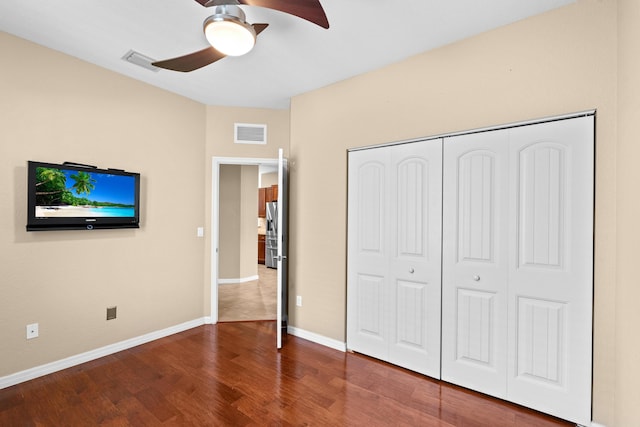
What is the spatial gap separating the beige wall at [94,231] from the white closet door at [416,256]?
A: 2495 mm

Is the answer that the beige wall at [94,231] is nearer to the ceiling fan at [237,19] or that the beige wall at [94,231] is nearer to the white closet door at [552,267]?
the ceiling fan at [237,19]

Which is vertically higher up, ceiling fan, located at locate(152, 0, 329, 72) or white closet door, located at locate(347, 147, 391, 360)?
ceiling fan, located at locate(152, 0, 329, 72)

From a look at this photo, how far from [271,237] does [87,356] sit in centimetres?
529

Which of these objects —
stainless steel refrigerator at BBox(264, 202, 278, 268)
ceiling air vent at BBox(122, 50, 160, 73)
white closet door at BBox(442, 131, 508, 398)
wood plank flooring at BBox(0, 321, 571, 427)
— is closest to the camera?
wood plank flooring at BBox(0, 321, 571, 427)

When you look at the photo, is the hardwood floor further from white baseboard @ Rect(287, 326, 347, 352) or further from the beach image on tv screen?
the beach image on tv screen

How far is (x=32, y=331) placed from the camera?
8.48 feet

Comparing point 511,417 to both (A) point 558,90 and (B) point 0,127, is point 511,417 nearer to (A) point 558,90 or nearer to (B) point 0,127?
(A) point 558,90

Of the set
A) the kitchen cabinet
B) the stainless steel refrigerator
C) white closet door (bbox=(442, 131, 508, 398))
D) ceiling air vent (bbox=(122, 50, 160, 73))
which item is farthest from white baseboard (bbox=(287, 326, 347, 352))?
the kitchen cabinet

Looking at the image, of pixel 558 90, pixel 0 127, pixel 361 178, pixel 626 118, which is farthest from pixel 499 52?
pixel 0 127

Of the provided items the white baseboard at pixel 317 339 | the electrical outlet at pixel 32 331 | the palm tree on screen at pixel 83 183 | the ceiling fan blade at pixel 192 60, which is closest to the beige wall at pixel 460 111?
the white baseboard at pixel 317 339

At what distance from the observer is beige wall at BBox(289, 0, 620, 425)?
1952 mm

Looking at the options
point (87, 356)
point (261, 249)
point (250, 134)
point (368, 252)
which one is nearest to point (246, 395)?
point (368, 252)

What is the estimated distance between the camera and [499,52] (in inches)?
92.3

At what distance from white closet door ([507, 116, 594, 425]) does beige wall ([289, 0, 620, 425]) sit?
0.07 metres
